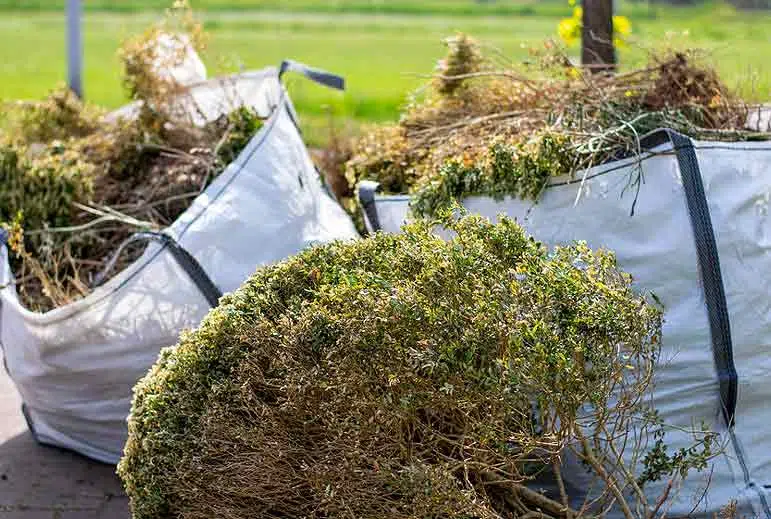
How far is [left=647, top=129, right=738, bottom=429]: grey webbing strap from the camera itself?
13.8 ft

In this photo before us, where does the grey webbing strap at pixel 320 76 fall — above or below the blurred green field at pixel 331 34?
above

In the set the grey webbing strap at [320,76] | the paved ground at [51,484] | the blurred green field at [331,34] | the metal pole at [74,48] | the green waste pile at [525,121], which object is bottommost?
the blurred green field at [331,34]

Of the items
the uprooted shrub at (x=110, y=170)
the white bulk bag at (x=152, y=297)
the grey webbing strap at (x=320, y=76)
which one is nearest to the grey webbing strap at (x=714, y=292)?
the white bulk bag at (x=152, y=297)

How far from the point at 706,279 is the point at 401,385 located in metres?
1.30

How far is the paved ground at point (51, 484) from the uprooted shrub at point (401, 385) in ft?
3.08

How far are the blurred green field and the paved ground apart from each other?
868 centimetres

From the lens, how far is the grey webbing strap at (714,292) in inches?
166

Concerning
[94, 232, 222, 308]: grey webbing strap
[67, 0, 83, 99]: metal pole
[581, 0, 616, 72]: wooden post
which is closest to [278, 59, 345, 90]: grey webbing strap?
[581, 0, 616, 72]: wooden post

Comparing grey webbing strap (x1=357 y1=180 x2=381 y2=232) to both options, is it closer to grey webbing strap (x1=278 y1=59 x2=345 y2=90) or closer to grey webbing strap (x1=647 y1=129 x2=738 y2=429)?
grey webbing strap (x1=278 y1=59 x2=345 y2=90)

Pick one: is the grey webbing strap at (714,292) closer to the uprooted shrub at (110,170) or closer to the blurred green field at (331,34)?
the uprooted shrub at (110,170)

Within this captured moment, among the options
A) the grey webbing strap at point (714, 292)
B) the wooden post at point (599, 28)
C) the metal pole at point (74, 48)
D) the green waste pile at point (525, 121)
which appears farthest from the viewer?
the metal pole at point (74, 48)

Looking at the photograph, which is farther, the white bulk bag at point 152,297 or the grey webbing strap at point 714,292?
the white bulk bag at point 152,297

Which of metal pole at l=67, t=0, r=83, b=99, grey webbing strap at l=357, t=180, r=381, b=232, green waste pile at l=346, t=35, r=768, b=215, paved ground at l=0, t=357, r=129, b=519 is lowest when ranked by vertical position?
paved ground at l=0, t=357, r=129, b=519

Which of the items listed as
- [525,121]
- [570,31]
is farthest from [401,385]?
[570,31]
